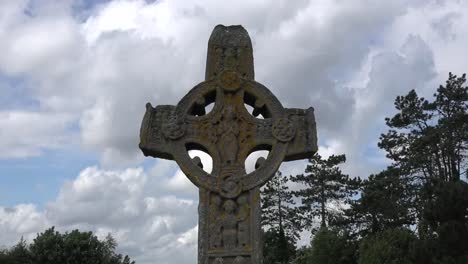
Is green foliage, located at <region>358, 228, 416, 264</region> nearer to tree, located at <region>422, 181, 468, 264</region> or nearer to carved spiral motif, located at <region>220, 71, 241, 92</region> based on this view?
tree, located at <region>422, 181, 468, 264</region>

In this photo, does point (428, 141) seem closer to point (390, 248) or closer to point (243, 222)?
point (390, 248)

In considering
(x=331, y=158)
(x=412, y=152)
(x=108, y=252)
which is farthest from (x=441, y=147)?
(x=108, y=252)

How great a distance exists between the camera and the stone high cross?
811 cm

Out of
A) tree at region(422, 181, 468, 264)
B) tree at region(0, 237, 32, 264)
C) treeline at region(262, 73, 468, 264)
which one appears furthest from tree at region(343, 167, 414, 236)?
tree at region(0, 237, 32, 264)

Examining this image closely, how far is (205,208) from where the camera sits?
26.7 ft

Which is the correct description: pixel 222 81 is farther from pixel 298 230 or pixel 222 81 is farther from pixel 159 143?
pixel 298 230

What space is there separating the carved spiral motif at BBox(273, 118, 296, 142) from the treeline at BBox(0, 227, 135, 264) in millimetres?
34700

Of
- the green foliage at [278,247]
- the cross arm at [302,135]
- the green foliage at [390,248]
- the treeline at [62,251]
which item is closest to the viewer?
the cross arm at [302,135]

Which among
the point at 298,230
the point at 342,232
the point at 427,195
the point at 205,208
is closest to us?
the point at 205,208

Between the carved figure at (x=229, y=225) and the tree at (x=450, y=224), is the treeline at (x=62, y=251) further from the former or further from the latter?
the carved figure at (x=229, y=225)

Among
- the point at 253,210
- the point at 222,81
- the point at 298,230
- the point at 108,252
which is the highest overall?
the point at 298,230

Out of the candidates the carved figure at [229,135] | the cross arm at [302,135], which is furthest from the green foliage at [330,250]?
the carved figure at [229,135]

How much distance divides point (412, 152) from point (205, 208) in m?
36.7

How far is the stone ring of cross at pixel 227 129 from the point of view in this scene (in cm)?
832
